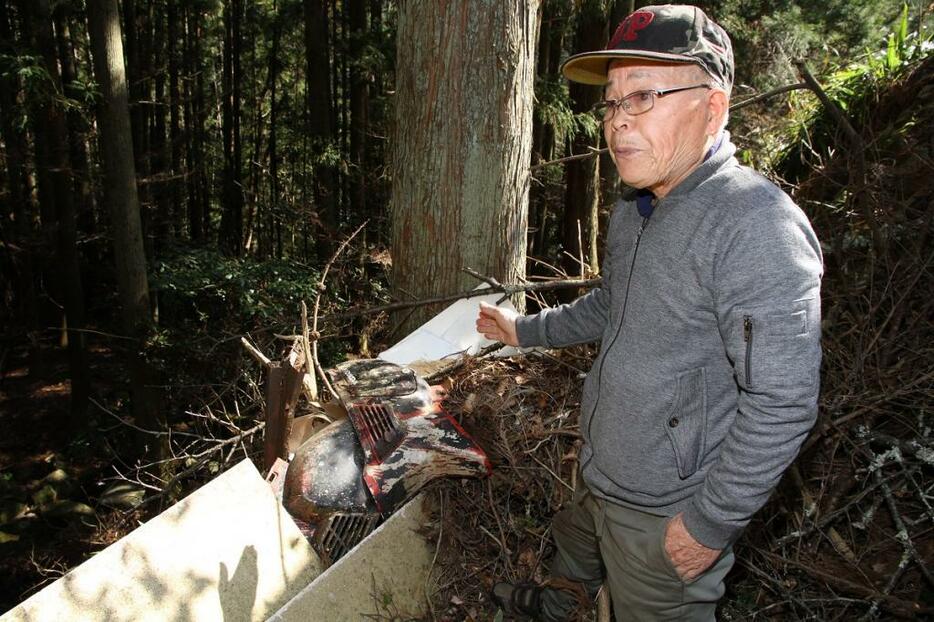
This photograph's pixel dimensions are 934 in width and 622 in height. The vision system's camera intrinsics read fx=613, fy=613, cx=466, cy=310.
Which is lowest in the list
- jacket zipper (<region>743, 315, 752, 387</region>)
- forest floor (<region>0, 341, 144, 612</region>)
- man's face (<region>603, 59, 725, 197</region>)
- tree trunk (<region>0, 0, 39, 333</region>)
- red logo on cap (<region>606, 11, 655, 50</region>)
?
forest floor (<region>0, 341, 144, 612</region>)

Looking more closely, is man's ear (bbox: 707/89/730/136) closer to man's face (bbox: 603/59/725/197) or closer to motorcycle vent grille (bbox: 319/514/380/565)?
man's face (bbox: 603/59/725/197)

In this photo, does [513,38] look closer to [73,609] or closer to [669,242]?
[669,242]

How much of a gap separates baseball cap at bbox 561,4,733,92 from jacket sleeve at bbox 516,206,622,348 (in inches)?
29.2

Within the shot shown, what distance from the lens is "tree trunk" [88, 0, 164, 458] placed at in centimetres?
761

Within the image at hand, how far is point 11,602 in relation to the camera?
7605 mm

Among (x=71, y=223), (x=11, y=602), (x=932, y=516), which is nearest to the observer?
(x=932, y=516)

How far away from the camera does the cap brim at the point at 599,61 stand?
1541mm

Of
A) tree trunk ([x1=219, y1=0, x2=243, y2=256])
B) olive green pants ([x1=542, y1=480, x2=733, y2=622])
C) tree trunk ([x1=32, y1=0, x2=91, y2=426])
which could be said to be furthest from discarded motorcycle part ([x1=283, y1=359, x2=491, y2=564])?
tree trunk ([x1=219, y1=0, x2=243, y2=256])

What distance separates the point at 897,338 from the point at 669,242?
214 centimetres

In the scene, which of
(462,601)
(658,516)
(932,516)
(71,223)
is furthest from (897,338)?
(71,223)

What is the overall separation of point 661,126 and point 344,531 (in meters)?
2.08

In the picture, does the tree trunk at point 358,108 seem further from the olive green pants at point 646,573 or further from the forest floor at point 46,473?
the olive green pants at point 646,573

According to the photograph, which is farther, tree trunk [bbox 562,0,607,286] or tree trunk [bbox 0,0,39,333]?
tree trunk [bbox 0,0,39,333]

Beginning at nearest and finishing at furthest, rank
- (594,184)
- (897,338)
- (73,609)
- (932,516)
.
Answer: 1. (73,609)
2. (932,516)
3. (897,338)
4. (594,184)
